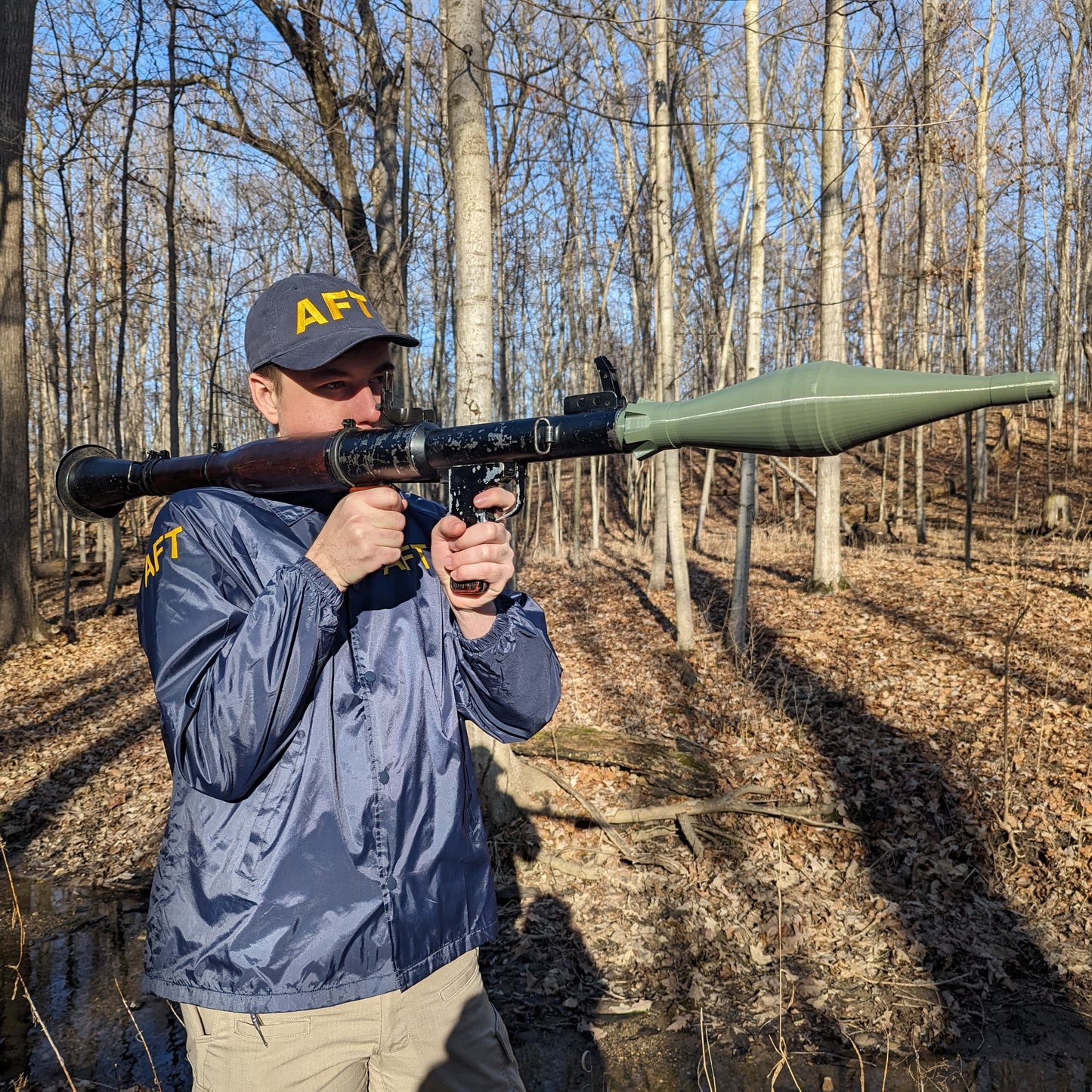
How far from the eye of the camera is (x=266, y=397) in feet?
6.77

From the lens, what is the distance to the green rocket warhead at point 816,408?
1419 mm

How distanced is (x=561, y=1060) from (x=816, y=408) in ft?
13.5

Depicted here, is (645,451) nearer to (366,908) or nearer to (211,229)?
(366,908)

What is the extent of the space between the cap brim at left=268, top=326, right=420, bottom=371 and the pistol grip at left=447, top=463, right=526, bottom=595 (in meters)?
0.36

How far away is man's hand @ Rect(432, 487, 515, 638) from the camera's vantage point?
1821mm

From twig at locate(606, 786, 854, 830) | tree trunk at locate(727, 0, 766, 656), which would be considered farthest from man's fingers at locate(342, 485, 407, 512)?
tree trunk at locate(727, 0, 766, 656)

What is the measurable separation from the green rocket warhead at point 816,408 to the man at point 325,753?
44cm

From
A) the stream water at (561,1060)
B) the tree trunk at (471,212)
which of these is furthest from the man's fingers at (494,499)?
the tree trunk at (471,212)

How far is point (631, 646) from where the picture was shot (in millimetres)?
10164

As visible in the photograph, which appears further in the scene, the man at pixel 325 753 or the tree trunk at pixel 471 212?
the tree trunk at pixel 471 212

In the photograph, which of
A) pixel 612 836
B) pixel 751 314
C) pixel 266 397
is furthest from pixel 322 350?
pixel 751 314

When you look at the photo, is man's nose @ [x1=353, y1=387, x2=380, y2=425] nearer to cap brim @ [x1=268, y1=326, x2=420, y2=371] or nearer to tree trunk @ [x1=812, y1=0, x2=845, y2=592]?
cap brim @ [x1=268, y1=326, x2=420, y2=371]

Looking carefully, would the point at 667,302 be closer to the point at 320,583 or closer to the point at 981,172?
the point at 320,583

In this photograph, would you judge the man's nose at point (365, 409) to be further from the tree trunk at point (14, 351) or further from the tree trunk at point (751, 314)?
the tree trunk at point (14, 351)
